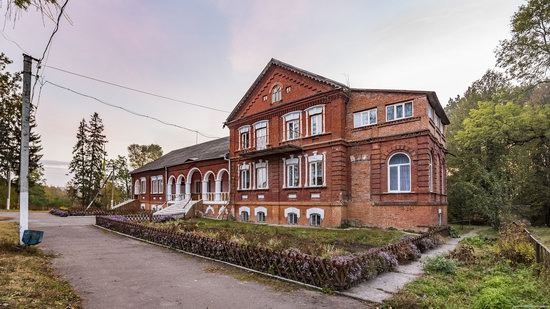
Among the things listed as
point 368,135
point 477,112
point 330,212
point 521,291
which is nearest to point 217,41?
point 368,135

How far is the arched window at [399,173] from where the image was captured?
1808 centimetres

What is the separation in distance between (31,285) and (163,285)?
273 centimetres

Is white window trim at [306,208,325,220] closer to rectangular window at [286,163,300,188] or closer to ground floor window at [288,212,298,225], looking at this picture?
ground floor window at [288,212,298,225]

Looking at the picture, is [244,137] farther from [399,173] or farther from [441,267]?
[441,267]

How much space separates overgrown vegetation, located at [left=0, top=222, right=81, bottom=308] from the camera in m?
5.94

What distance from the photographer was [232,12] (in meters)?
11.2

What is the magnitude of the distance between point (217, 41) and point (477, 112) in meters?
19.5

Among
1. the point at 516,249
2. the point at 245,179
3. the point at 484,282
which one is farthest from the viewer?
the point at 245,179

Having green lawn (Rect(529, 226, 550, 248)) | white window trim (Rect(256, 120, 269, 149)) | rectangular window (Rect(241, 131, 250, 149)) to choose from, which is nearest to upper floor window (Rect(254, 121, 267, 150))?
white window trim (Rect(256, 120, 269, 149))

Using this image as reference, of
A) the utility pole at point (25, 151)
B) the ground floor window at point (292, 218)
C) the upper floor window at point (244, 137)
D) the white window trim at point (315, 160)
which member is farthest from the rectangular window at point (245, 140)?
the utility pole at point (25, 151)

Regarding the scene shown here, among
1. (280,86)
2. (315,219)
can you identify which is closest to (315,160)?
(315,219)

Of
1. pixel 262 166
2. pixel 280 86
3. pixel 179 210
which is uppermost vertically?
pixel 280 86

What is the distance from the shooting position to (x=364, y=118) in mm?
19969

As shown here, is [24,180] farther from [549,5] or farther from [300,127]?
[549,5]
